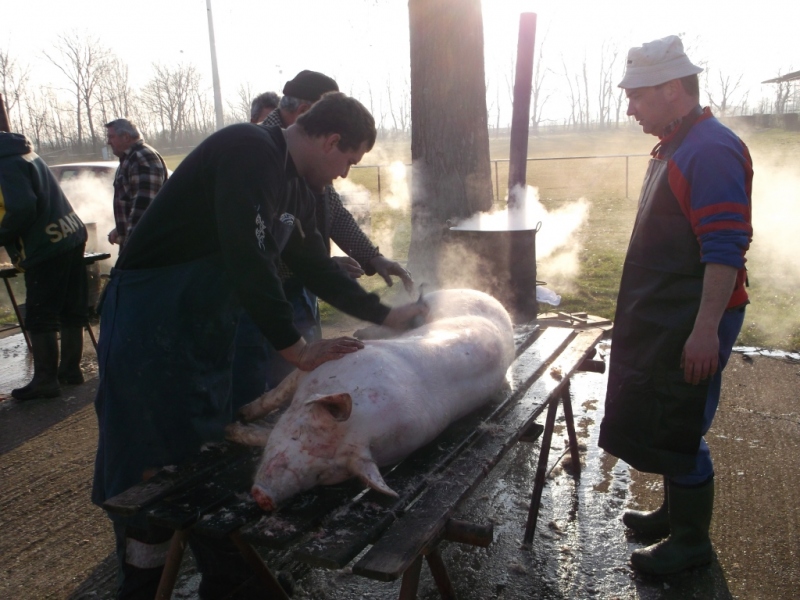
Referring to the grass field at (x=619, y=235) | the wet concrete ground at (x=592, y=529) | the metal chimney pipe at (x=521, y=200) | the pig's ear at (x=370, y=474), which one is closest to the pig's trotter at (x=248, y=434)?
the pig's ear at (x=370, y=474)

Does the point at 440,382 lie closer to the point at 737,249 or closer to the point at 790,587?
the point at 737,249

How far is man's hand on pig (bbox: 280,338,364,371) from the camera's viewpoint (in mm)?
2320

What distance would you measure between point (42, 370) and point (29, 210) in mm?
1290

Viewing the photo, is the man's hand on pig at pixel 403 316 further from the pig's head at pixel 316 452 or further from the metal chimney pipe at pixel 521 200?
the metal chimney pipe at pixel 521 200

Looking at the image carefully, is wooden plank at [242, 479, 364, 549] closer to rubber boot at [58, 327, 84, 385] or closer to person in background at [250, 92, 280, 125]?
person in background at [250, 92, 280, 125]

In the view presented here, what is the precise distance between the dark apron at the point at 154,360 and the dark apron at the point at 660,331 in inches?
67.1

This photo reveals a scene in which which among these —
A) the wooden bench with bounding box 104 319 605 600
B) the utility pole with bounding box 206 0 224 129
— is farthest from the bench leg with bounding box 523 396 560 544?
the utility pole with bounding box 206 0 224 129

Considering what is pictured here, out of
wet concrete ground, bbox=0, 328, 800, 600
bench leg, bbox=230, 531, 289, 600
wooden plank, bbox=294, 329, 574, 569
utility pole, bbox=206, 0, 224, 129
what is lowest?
wet concrete ground, bbox=0, 328, 800, 600

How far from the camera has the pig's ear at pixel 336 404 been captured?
6.92 ft

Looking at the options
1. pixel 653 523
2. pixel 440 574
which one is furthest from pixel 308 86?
pixel 653 523

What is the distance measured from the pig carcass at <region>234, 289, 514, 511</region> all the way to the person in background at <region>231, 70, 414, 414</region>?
68cm

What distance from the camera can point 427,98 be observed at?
6.89 meters

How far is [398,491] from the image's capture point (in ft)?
7.08

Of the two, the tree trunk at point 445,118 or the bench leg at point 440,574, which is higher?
the tree trunk at point 445,118
